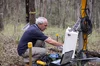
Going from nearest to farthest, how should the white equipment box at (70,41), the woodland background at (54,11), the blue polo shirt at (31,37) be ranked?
the blue polo shirt at (31,37)
the white equipment box at (70,41)
the woodland background at (54,11)

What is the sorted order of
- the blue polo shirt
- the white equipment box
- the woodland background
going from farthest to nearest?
the woodland background, the white equipment box, the blue polo shirt

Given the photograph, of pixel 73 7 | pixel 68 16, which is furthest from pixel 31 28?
pixel 73 7

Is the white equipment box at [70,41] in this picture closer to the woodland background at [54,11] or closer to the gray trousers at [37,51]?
the gray trousers at [37,51]

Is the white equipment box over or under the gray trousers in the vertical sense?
over

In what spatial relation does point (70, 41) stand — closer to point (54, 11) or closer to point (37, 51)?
point (37, 51)

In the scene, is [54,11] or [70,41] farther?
[54,11]

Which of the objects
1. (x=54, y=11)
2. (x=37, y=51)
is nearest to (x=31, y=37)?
(x=37, y=51)

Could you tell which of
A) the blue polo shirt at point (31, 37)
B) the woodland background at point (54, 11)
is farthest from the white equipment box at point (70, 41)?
the woodland background at point (54, 11)

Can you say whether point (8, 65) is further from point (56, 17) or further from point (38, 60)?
point (56, 17)

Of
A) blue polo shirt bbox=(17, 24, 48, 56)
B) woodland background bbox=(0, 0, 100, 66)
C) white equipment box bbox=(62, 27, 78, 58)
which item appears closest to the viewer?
blue polo shirt bbox=(17, 24, 48, 56)

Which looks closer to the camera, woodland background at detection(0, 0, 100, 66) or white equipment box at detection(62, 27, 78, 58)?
white equipment box at detection(62, 27, 78, 58)

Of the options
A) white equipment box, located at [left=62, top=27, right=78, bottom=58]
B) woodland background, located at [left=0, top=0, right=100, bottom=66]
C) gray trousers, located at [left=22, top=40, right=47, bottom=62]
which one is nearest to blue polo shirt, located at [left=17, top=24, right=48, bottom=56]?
gray trousers, located at [left=22, top=40, right=47, bottom=62]

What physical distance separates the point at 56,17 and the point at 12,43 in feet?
77.8

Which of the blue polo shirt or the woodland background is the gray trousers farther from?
the woodland background
